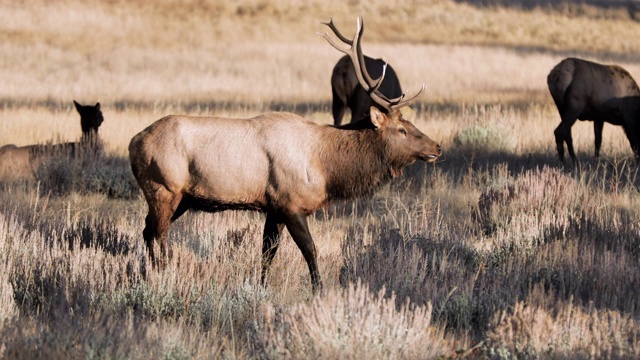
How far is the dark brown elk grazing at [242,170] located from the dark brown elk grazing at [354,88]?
7.34m

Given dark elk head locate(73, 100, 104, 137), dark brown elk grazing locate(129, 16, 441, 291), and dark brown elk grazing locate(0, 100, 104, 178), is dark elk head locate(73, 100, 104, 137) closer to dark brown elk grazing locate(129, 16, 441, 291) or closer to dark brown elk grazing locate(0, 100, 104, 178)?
dark brown elk grazing locate(0, 100, 104, 178)

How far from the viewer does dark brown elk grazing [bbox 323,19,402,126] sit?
1512 cm

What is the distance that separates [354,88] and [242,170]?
319 inches

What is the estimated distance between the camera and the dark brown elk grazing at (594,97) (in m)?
14.2

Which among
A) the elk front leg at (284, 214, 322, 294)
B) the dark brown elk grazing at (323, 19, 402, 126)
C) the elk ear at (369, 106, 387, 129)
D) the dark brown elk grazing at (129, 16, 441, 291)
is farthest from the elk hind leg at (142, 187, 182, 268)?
the dark brown elk grazing at (323, 19, 402, 126)

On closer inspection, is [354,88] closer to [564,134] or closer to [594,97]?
[564,134]

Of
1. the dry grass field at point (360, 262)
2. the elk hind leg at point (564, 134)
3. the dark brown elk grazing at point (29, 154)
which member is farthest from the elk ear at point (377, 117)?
the elk hind leg at point (564, 134)

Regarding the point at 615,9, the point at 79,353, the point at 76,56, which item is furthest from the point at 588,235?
the point at 615,9

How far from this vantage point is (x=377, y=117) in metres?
7.80

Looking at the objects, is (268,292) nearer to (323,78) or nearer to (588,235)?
(588,235)

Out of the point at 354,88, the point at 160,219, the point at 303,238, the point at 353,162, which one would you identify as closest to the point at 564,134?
the point at 354,88

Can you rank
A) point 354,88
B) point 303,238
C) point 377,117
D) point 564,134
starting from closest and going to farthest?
point 303,238
point 377,117
point 564,134
point 354,88

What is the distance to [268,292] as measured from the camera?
22.3 feet

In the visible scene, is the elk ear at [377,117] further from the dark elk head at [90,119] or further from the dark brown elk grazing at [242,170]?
the dark elk head at [90,119]
